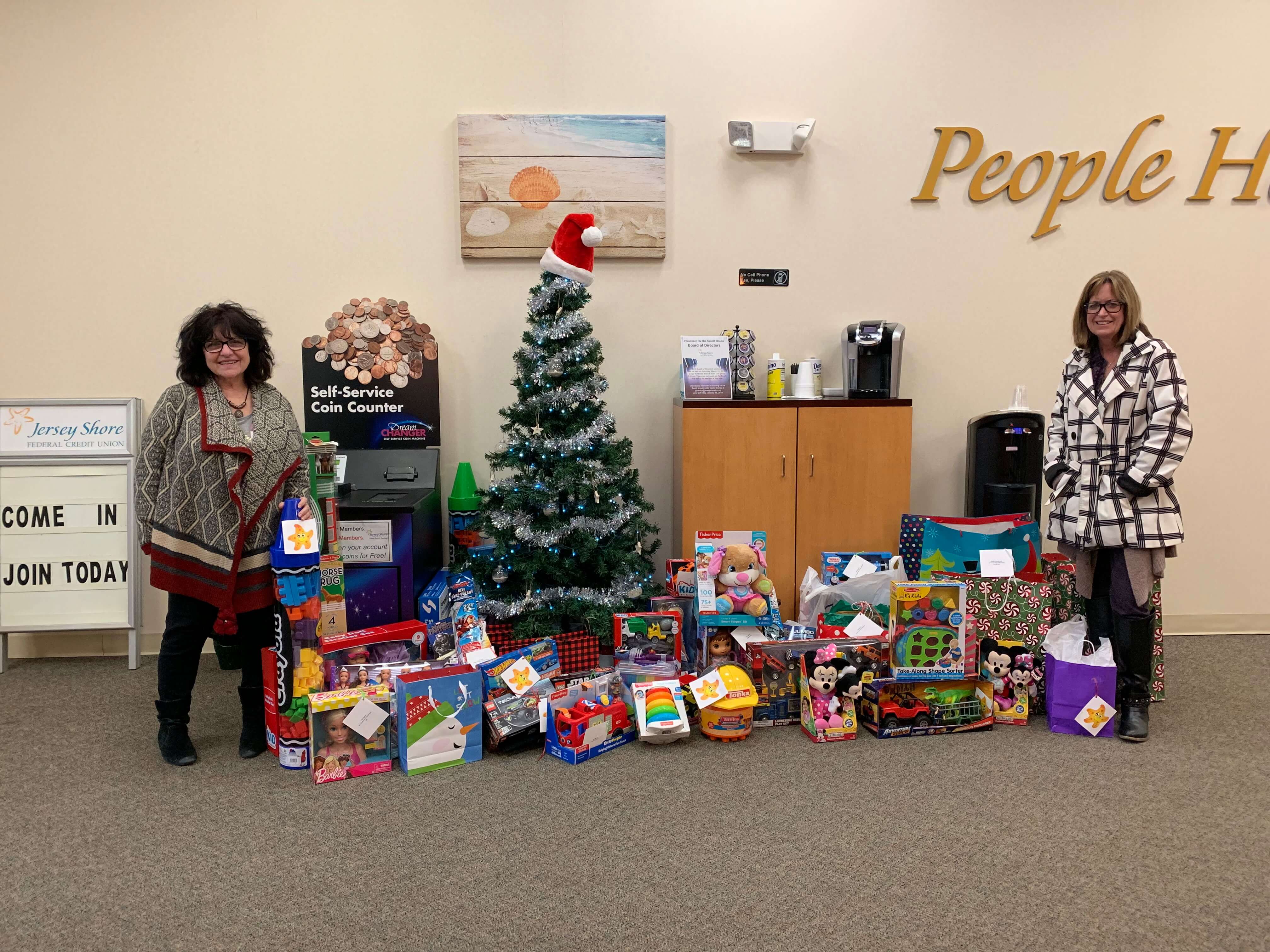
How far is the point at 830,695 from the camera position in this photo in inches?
118

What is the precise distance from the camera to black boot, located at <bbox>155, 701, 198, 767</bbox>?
9.18ft

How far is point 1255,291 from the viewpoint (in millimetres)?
4133

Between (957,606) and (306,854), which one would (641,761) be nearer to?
(306,854)

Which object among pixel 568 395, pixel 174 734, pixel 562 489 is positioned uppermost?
pixel 568 395

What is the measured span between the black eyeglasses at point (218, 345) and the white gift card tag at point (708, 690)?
1.95 m

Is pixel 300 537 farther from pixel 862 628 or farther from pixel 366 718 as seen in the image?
pixel 862 628

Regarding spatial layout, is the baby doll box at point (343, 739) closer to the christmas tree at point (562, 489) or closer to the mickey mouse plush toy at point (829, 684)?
the christmas tree at point (562, 489)

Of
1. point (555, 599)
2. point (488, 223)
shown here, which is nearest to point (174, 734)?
point (555, 599)

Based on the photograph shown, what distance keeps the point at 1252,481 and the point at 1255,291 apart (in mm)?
945

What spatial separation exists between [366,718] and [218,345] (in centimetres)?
131

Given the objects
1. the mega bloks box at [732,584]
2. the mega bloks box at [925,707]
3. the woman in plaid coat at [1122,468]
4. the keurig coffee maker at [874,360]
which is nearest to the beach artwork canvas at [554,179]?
the keurig coffee maker at [874,360]

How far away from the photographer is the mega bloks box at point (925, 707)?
299cm

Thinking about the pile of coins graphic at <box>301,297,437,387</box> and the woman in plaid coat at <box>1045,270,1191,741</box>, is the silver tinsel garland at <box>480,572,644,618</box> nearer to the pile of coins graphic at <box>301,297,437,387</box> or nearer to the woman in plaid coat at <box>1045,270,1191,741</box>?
the pile of coins graphic at <box>301,297,437,387</box>

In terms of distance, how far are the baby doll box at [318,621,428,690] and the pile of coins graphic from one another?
4.08 feet
